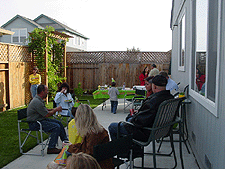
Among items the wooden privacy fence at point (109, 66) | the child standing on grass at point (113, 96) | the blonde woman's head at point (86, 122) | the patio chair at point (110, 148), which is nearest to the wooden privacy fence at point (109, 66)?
the wooden privacy fence at point (109, 66)

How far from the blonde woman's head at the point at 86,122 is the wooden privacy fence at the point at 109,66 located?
10926 millimetres

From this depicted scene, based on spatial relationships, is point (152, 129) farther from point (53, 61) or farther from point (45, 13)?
point (45, 13)

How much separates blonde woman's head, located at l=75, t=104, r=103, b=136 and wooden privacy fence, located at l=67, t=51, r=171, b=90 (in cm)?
1093

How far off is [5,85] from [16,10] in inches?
670

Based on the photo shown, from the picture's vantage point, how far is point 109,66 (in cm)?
1380

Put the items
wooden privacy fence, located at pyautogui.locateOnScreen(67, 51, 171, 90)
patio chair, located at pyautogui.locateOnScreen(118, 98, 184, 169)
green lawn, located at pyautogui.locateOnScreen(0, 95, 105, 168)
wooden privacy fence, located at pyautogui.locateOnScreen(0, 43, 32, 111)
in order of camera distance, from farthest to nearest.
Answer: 1. wooden privacy fence, located at pyautogui.locateOnScreen(67, 51, 171, 90)
2. wooden privacy fence, located at pyautogui.locateOnScreen(0, 43, 32, 111)
3. green lawn, located at pyautogui.locateOnScreen(0, 95, 105, 168)
4. patio chair, located at pyautogui.locateOnScreen(118, 98, 184, 169)

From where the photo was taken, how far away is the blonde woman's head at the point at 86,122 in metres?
2.70

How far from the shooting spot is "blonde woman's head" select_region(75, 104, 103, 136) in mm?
2697

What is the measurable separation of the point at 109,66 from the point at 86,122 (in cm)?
1116

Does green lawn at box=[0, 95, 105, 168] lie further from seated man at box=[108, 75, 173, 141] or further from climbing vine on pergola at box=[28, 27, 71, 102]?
climbing vine on pergola at box=[28, 27, 71, 102]

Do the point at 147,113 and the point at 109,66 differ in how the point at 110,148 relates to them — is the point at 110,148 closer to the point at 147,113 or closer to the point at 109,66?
the point at 147,113

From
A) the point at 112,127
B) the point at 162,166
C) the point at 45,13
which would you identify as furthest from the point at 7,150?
the point at 45,13

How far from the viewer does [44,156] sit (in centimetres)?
441

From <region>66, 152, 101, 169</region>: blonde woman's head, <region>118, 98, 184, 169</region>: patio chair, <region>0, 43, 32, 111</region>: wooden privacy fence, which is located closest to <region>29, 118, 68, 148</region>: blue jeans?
<region>118, 98, 184, 169</region>: patio chair
